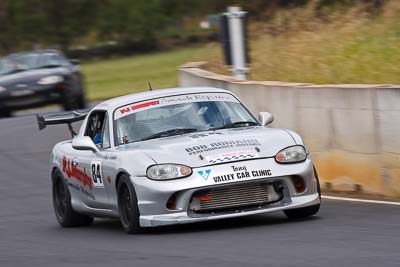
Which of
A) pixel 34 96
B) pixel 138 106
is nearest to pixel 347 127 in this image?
pixel 138 106

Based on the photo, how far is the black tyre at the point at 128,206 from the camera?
11.1 metres

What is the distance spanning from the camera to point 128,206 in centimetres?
1130

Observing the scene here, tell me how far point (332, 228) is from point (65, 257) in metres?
2.26

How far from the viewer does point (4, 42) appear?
72188 mm

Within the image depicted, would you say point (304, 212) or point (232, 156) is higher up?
point (232, 156)

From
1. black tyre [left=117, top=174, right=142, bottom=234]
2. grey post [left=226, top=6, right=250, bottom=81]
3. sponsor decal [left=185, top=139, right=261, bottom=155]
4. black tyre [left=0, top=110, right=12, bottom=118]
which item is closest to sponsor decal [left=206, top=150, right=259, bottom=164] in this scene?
sponsor decal [left=185, top=139, right=261, bottom=155]

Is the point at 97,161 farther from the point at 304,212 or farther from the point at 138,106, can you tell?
the point at 304,212

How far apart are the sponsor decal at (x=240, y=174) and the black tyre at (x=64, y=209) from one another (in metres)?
2.81

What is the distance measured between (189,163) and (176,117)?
1241 millimetres

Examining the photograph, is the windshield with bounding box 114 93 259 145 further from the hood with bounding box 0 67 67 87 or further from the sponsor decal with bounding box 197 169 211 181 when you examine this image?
the hood with bounding box 0 67 67 87

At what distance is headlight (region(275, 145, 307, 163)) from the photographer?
438 inches

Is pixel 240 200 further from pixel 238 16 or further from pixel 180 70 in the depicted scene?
pixel 180 70

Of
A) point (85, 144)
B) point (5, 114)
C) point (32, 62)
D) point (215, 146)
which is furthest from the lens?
point (5, 114)

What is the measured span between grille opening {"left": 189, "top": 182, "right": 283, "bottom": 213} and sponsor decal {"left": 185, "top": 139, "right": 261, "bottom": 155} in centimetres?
38
